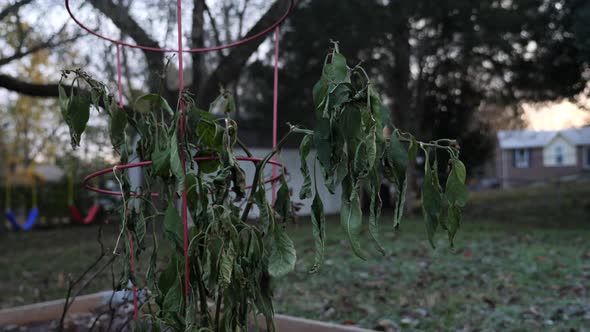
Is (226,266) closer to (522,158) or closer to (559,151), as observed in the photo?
(559,151)

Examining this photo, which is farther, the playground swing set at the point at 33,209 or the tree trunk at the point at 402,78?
the tree trunk at the point at 402,78

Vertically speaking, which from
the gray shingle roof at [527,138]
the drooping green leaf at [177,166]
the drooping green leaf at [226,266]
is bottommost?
the drooping green leaf at [226,266]

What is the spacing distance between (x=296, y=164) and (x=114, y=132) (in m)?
12.7

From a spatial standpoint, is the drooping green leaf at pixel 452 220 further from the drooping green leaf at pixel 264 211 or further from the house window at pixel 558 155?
the house window at pixel 558 155

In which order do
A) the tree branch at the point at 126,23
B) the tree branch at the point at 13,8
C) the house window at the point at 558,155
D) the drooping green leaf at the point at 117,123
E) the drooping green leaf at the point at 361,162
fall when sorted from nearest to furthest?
the drooping green leaf at the point at 361,162
the drooping green leaf at the point at 117,123
the tree branch at the point at 126,23
the tree branch at the point at 13,8
the house window at the point at 558,155

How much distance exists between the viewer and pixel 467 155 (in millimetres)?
15023

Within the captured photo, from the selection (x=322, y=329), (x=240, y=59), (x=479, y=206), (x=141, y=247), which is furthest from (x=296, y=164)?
(x=141, y=247)

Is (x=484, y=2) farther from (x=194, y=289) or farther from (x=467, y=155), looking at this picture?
(x=194, y=289)

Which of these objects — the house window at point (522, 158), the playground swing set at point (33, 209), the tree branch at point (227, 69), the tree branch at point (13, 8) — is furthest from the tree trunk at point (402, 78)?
the house window at point (522, 158)

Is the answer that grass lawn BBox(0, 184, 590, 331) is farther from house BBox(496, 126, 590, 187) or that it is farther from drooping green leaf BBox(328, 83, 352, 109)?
house BBox(496, 126, 590, 187)

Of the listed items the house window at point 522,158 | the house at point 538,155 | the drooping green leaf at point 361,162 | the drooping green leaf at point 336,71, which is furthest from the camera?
the house window at point 522,158

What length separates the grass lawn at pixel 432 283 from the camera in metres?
3.63

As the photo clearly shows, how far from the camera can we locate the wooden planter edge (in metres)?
2.77

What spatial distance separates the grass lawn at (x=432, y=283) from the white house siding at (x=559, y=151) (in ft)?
77.8
